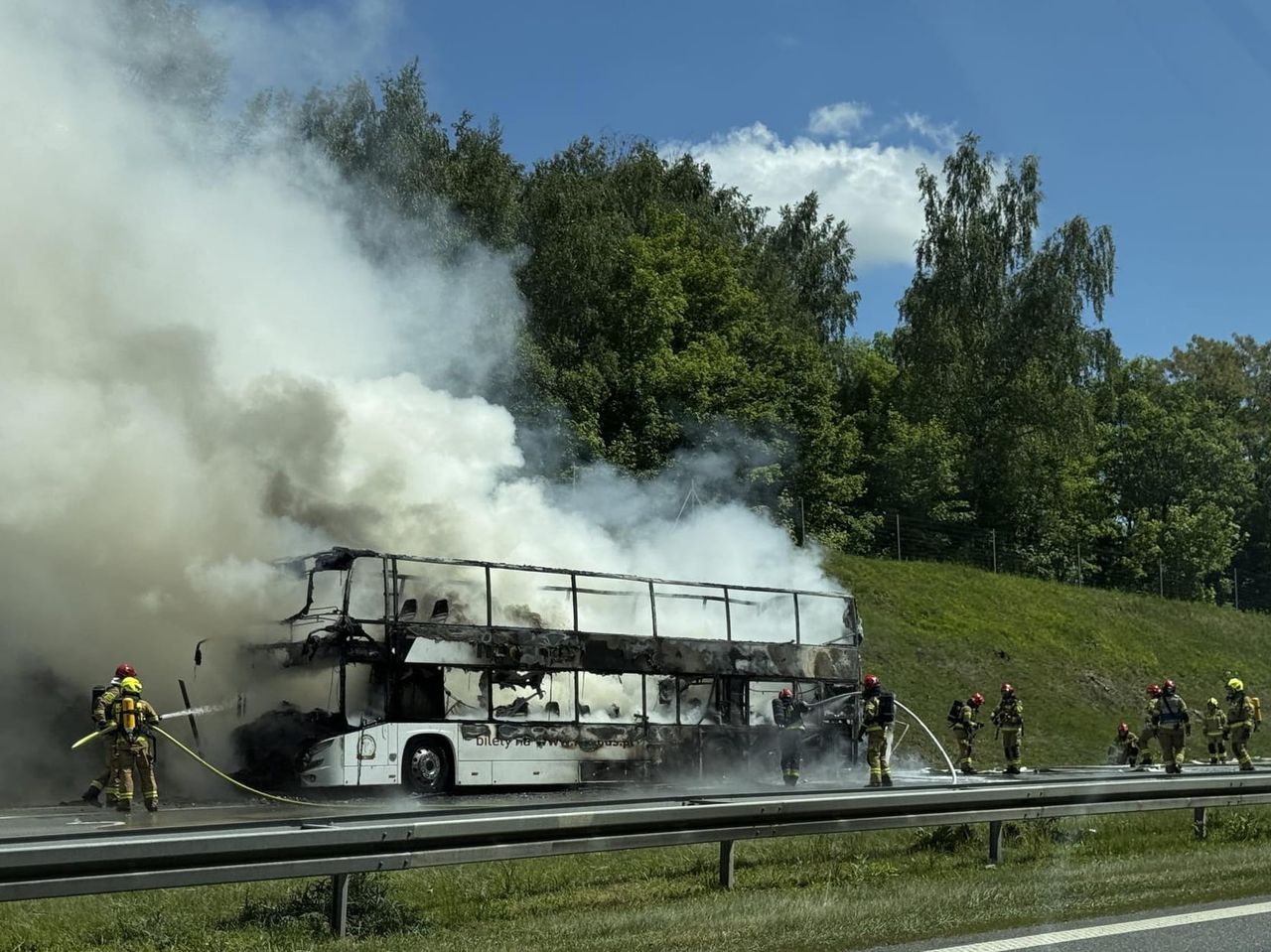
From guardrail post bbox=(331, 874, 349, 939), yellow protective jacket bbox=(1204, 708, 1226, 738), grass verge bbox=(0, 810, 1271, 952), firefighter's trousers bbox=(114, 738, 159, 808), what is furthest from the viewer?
yellow protective jacket bbox=(1204, 708, 1226, 738)

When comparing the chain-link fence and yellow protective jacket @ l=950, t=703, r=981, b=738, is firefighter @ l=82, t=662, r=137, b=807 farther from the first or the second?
the chain-link fence

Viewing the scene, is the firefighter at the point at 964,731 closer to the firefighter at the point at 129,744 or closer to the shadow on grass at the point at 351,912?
the firefighter at the point at 129,744

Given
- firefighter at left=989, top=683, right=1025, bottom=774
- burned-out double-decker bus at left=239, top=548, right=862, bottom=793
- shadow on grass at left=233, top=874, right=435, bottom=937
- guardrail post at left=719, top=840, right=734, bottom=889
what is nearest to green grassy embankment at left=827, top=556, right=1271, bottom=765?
firefighter at left=989, top=683, right=1025, bottom=774

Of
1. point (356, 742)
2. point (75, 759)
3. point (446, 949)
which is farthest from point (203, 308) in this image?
point (446, 949)

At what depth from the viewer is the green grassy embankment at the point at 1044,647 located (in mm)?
33438

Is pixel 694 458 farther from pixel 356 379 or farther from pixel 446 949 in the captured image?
pixel 446 949

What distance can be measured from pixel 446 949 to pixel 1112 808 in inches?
262

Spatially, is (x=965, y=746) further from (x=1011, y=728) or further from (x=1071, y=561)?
(x=1071, y=561)

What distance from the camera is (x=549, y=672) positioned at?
1895 cm

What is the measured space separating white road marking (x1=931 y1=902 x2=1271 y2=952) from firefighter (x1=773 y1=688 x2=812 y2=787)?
12.2 metres

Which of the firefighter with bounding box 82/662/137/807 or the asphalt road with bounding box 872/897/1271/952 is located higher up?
the firefighter with bounding box 82/662/137/807

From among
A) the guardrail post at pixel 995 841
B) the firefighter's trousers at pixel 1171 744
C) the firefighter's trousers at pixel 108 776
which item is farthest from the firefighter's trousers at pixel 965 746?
the firefighter's trousers at pixel 108 776

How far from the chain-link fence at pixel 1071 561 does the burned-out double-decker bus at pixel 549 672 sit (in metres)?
24.6

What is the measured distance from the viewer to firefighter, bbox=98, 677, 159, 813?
15000 millimetres
